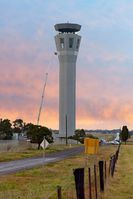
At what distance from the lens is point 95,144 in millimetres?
33219

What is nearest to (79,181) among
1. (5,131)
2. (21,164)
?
(21,164)

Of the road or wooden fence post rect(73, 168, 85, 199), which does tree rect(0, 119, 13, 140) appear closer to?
the road


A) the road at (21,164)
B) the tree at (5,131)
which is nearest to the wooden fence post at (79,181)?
the road at (21,164)

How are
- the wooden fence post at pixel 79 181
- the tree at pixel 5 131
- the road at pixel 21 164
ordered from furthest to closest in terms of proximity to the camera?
1. the tree at pixel 5 131
2. the road at pixel 21 164
3. the wooden fence post at pixel 79 181

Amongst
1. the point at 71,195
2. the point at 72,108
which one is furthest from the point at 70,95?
the point at 71,195

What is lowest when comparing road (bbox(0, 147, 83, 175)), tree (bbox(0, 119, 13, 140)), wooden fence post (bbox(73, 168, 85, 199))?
wooden fence post (bbox(73, 168, 85, 199))

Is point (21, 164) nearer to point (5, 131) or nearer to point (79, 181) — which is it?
point (79, 181)

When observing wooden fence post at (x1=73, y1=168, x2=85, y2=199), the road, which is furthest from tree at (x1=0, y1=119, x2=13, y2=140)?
wooden fence post at (x1=73, y1=168, x2=85, y2=199)

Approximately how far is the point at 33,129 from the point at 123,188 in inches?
3252

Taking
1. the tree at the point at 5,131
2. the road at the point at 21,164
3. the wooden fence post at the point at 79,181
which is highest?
the tree at the point at 5,131

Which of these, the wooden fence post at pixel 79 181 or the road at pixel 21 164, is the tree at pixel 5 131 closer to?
the road at pixel 21 164

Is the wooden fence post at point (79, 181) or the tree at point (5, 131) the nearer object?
the wooden fence post at point (79, 181)

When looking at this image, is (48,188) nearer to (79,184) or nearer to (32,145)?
(79,184)

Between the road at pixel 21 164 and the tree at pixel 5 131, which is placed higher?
the tree at pixel 5 131
